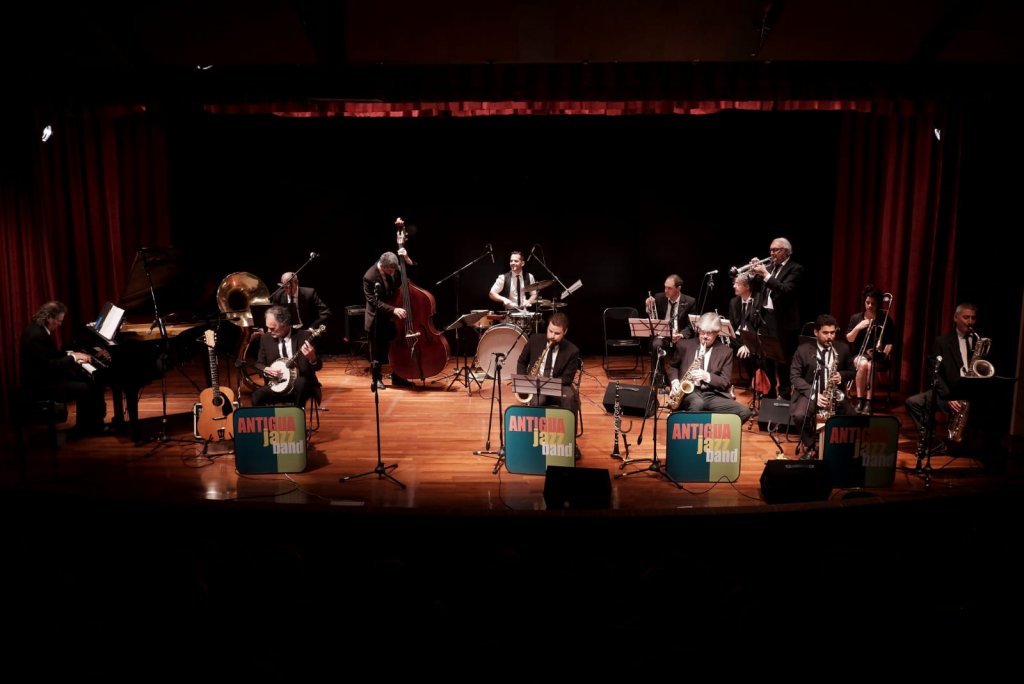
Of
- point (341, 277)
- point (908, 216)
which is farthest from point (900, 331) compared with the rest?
point (341, 277)

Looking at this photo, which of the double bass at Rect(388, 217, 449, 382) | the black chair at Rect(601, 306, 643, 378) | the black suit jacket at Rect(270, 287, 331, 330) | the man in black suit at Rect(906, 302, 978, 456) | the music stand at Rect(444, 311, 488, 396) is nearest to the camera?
the man in black suit at Rect(906, 302, 978, 456)

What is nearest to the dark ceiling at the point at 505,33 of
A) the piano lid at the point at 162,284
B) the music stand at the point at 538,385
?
the piano lid at the point at 162,284

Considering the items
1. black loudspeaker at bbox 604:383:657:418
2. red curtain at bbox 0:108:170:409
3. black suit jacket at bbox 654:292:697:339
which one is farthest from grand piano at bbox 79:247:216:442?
black suit jacket at bbox 654:292:697:339

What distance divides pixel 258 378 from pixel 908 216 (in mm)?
8408

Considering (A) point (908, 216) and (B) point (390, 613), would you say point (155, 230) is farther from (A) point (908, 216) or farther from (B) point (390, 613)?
(A) point (908, 216)

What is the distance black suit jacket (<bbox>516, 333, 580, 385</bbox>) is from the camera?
6801mm

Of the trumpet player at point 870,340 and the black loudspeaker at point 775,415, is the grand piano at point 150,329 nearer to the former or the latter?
the black loudspeaker at point 775,415

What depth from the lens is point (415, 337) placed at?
8.88m

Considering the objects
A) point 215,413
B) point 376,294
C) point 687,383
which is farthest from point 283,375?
point 687,383

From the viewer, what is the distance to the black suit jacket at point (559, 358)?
6.80m

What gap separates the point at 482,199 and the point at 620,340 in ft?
9.95

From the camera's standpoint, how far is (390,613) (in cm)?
255

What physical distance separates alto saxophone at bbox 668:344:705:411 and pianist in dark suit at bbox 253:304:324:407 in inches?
137

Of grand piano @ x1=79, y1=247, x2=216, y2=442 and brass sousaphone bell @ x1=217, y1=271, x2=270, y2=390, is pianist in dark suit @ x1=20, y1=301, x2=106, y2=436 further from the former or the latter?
brass sousaphone bell @ x1=217, y1=271, x2=270, y2=390
